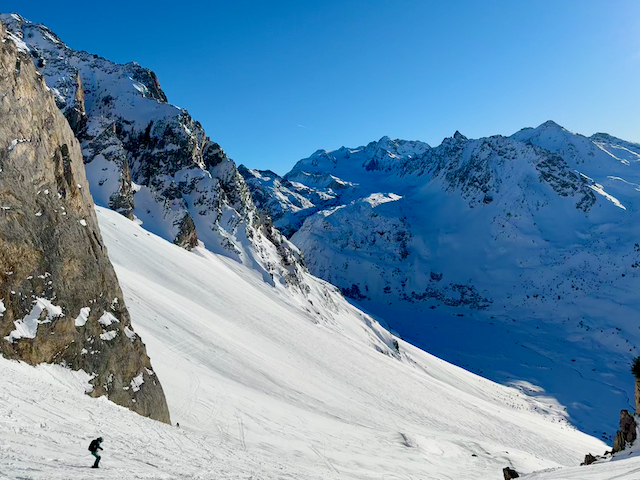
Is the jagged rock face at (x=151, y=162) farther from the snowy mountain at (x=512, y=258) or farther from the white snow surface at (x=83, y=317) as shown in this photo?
the snowy mountain at (x=512, y=258)

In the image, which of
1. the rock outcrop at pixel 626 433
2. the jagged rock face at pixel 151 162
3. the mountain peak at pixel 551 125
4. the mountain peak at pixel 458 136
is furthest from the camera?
the mountain peak at pixel 458 136

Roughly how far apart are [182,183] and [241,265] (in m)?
15.5

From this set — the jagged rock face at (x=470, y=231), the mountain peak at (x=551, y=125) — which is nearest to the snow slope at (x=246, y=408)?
the jagged rock face at (x=470, y=231)

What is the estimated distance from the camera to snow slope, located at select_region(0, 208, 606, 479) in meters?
9.68

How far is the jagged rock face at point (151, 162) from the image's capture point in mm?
51125

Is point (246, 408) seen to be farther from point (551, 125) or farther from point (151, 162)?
point (551, 125)

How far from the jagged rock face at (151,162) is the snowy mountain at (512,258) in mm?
44049

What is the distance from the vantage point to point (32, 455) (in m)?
7.42

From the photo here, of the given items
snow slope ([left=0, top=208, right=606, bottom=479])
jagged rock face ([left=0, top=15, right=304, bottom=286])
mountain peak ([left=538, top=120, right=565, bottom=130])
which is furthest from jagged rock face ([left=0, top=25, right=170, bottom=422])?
mountain peak ([left=538, top=120, right=565, bottom=130])

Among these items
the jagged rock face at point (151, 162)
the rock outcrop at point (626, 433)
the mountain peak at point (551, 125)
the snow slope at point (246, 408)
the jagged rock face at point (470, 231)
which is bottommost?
the snow slope at point (246, 408)

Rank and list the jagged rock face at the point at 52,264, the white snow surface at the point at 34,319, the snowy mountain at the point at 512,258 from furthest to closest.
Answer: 1. the snowy mountain at the point at 512,258
2. the jagged rock face at the point at 52,264
3. the white snow surface at the point at 34,319

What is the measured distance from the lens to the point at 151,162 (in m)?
59.3

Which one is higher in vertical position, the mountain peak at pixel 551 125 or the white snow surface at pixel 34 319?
the mountain peak at pixel 551 125

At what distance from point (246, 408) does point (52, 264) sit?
11380 millimetres
